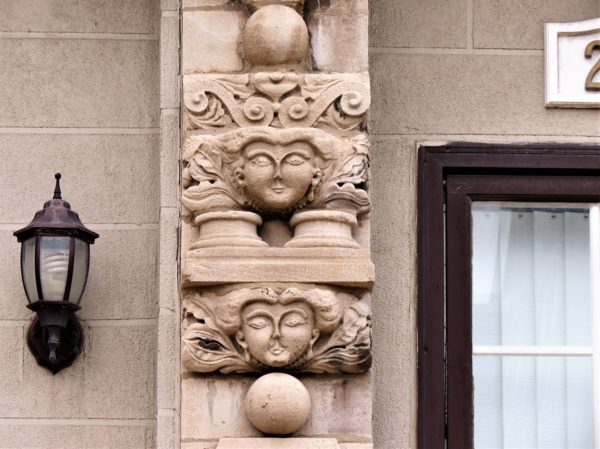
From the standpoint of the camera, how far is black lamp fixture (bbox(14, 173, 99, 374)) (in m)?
4.15

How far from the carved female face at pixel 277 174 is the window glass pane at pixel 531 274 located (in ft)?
1.89

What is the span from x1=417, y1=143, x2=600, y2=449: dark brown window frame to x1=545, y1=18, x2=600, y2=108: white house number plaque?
137 mm

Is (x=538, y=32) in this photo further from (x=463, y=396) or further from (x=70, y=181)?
(x=70, y=181)

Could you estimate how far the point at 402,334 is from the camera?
431cm

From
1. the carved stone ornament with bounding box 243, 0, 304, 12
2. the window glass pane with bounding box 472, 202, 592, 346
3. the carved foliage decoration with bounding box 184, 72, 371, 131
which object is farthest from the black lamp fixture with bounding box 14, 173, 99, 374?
the window glass pane with bounding box 472, 202, 592, 346

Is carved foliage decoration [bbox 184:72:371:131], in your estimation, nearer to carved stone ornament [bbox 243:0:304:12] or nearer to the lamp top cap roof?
carved stone ornament [bbox 243:0:304:12]

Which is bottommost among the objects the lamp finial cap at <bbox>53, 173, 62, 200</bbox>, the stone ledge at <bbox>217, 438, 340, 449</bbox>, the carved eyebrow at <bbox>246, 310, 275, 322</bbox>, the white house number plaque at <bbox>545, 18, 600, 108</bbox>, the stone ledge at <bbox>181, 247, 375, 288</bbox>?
the stone ledge at <bbox>217, 438, 340, 449</bbox>

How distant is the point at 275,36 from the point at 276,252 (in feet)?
1.82

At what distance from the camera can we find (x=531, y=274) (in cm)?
443

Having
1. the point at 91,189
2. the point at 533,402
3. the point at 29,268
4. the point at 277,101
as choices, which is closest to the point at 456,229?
the point at 533,402

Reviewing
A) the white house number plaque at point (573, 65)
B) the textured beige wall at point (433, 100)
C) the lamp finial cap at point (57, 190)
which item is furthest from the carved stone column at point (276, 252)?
the white house number plaque at point (573, 65)

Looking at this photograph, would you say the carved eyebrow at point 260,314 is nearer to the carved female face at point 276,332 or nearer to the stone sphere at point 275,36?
the carved female face at point 276,332

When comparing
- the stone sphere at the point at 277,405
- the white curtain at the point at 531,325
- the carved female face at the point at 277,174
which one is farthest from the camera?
the white curtain at the point at 531,325

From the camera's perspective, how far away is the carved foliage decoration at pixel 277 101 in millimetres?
4172
